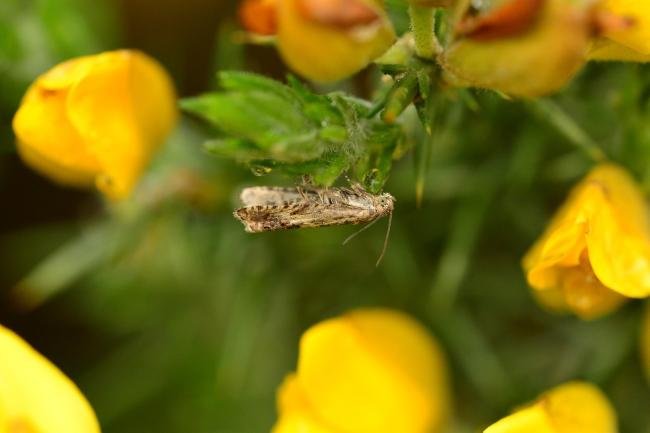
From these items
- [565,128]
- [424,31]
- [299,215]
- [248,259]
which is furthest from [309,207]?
[248,259]

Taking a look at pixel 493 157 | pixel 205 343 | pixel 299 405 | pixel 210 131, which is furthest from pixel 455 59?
pixel 205 343

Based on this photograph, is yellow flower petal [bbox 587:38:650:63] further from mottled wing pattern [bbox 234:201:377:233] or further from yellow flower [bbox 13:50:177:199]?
yellow flower [bbox 13:50:177:199]

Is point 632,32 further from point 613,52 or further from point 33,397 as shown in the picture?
point 33,397

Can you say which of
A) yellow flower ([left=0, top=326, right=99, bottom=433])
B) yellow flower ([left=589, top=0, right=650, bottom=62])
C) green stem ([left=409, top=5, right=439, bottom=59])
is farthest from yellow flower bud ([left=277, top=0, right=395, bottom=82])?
yellow flower ([left=0, top=326, right=99, bottom=433])

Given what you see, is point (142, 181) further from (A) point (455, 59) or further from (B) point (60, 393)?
(A) point (455, 59)

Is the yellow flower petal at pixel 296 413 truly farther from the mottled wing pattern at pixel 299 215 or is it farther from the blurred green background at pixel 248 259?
the blurred green background at pixel 248 259

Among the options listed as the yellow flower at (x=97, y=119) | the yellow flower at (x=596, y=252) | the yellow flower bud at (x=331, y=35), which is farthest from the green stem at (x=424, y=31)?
the yellow flower at (x=97, y=119)
